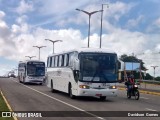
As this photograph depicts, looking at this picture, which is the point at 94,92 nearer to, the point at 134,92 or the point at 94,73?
the point at 94,73

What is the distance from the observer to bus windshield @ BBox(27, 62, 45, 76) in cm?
4988

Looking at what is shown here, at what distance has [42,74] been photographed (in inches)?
1977

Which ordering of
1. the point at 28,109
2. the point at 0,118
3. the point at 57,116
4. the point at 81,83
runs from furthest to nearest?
the point at 81,83
the point at 28,109
the point at 57,116
the point at 0,118

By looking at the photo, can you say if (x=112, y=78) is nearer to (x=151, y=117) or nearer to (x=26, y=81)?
(x=151, y=117)

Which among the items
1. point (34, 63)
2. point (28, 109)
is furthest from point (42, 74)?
point (28, 109)

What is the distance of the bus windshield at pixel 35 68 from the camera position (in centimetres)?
4988

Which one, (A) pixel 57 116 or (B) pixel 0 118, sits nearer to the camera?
(B) pixel 0 118

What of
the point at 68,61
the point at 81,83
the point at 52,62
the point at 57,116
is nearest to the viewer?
the point at 57,116

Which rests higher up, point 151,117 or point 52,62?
point 52,62

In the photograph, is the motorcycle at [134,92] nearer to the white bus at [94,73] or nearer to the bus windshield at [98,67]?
the white bus at [94,73]

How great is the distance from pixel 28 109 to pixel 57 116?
310 cm

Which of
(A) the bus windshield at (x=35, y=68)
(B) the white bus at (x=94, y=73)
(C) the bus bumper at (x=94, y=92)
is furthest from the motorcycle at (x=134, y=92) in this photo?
(A) the bus windshield at (x=35, y=68)

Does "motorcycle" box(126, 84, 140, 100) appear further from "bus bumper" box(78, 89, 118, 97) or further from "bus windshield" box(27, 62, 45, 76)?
"bus windshield" box(27, 62, 45, 76)

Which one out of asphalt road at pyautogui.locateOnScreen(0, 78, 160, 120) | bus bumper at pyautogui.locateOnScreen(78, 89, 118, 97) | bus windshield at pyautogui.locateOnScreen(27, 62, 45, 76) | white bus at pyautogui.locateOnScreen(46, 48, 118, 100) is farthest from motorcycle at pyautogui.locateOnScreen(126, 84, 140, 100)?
bus windshield at pyautogui.locateOnScreen(27, 62, 45, 76)
